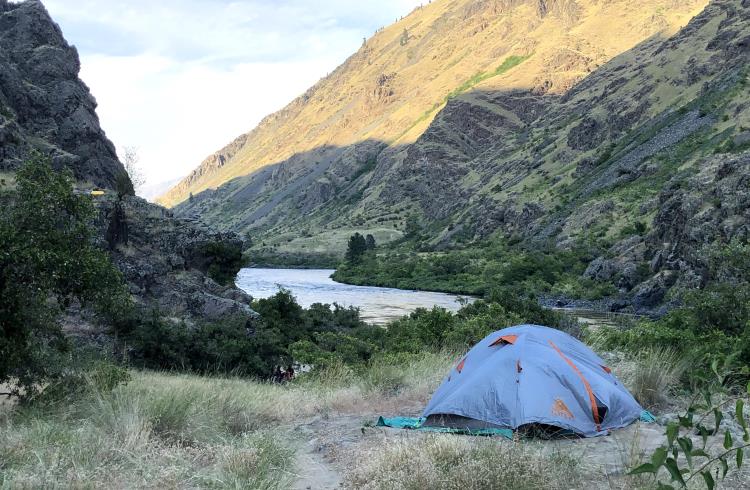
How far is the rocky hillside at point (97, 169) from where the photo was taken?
105 ft

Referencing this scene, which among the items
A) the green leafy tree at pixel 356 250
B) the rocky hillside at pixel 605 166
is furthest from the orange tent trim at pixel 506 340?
the green leafy tree at pixel 356 250

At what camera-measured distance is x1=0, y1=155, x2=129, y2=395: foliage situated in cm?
1013

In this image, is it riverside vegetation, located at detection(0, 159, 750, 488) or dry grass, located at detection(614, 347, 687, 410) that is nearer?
riverside vegetation, located at detection(0, 159, 750, 488)

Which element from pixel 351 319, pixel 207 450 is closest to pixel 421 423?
pixel 207 450

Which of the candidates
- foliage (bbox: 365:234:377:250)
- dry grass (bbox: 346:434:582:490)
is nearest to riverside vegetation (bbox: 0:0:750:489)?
dry grass (bbox: 346:434:582:490)

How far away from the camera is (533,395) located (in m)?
10.1

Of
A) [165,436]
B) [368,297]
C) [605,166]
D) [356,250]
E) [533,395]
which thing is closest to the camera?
[165,436]

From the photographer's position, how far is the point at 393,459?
284 inches

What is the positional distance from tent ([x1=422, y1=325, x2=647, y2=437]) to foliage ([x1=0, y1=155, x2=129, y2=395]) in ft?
21.1

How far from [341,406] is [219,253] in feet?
90.0

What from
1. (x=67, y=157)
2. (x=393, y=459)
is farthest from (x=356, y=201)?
(x=393, y=459)

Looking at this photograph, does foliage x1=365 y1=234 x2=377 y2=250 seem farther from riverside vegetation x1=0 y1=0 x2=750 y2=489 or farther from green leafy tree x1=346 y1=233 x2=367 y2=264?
riverside vegetation x1=0 y1=0 x2=750 y2=489

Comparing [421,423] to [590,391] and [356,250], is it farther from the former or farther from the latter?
[356,250]

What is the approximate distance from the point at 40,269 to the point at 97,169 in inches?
1555
